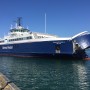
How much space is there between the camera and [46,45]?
53656 millimetres

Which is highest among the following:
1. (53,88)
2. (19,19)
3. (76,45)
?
(19,19)

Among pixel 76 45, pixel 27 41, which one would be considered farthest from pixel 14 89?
pixel 27 41

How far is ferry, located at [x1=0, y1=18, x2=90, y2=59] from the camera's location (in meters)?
50.0

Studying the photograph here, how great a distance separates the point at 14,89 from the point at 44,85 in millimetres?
10447

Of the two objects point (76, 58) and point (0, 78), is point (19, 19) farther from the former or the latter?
point (0, 78)

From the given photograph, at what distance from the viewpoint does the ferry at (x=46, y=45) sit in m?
50.0

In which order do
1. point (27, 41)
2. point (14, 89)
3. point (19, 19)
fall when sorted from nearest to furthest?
point (14, 89) < point (27, 41) < point (19, 19)

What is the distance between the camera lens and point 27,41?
194 ft

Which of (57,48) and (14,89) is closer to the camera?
(14,89)

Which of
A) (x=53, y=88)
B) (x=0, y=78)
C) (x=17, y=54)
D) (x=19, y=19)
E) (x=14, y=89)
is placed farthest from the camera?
(x=19, y=19)

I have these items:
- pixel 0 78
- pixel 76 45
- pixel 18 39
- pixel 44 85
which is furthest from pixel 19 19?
pixel 0 78

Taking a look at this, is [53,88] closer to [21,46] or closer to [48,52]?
[48,52]

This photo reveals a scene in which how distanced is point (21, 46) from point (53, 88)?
4260cm

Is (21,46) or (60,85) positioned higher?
(21,46)
